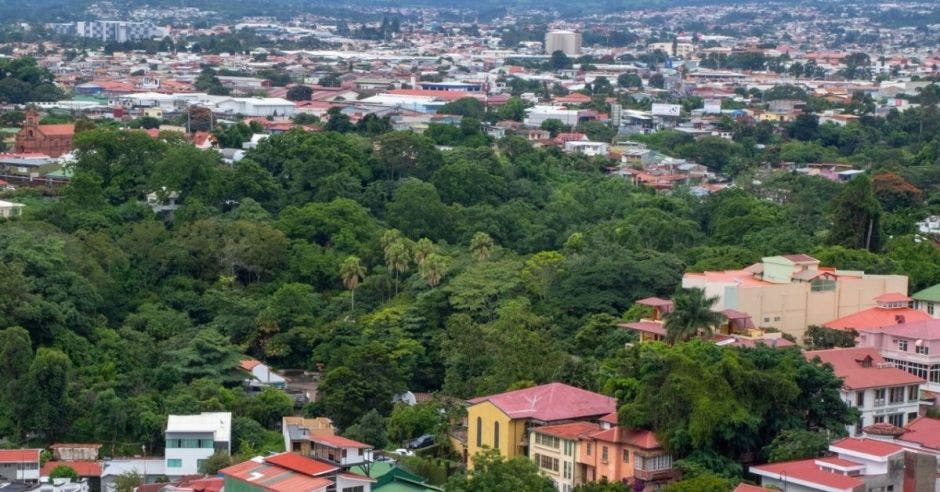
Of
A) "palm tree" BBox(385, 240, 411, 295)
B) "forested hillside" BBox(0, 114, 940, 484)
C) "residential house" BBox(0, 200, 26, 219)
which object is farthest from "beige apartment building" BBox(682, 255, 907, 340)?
"residential house" BBox(0, 200, 26, 219)

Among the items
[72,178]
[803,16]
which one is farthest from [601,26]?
[72,178]

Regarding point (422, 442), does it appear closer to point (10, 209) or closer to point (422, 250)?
point (422, 250)

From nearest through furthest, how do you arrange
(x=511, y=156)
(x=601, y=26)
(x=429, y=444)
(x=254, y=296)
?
(x=429, y=444)
(x=254, y=296)
(x=511, y=156)
(x=601, y=26)

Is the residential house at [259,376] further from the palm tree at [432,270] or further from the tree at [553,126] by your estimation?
the tree at [553,126]

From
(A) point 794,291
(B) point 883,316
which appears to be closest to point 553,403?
(A) point 794,291

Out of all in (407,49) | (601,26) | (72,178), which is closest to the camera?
(72,178)

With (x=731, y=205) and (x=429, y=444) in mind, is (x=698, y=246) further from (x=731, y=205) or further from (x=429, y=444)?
(x=429, y=444)

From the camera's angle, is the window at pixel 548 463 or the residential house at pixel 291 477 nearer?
the residential house at pixel 291 477

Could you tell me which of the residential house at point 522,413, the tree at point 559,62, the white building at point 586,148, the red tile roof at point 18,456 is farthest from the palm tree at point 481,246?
the tree at point 559,62

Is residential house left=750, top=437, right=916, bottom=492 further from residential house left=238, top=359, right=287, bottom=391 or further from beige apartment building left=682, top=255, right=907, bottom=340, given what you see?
residential house left=238, top=359, right=287, bottom=391
